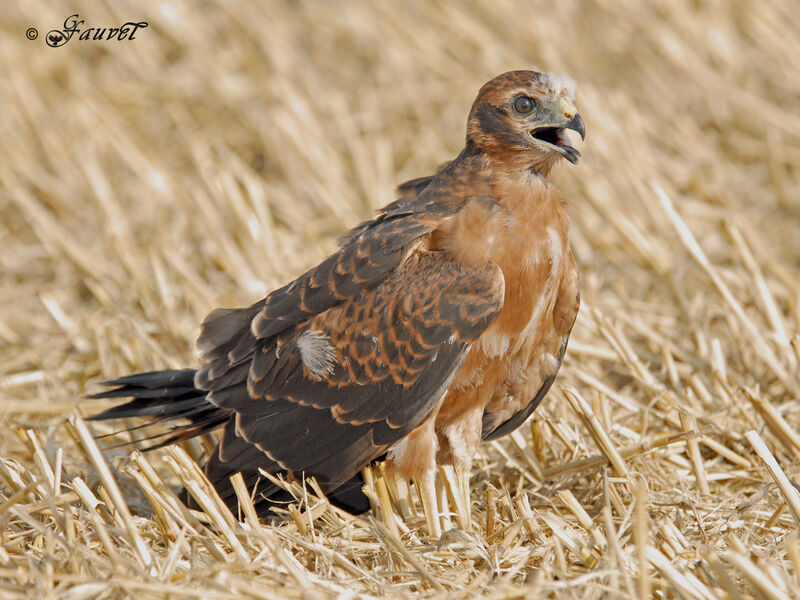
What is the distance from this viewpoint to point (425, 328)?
379 centimetres

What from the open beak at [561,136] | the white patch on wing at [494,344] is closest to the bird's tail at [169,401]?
the white patch on wing at [494,344]

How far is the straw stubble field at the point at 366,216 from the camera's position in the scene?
344 cm

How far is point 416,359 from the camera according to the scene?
3811 millimetres

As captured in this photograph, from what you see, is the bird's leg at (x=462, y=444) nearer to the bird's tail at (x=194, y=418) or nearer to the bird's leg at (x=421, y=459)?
the bird's leg at (x=421, y=459)

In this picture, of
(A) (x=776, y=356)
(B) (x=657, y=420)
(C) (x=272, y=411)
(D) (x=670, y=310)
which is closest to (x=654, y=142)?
(D) (x=670, y=310)

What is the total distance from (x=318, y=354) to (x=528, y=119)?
1239 mm

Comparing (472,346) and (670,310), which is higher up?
(472,346)

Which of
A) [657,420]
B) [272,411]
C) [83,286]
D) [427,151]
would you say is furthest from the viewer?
[427,151]

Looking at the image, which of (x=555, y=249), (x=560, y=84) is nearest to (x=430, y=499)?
(x=555, y=249)

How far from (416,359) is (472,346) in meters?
0.23

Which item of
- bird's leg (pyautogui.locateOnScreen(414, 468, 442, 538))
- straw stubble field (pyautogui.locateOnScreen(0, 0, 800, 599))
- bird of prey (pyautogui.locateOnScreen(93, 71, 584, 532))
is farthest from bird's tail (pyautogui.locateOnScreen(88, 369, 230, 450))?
bird's leg (pyautogui.locateOnScreen(414, 468, 442, 538))

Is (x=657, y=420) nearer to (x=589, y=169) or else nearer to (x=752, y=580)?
(x=752, y=580)

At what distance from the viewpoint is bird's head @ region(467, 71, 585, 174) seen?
12.5 feet

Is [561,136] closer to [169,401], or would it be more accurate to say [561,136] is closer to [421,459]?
[421,459]
